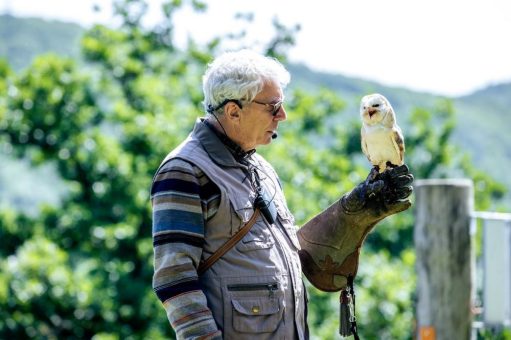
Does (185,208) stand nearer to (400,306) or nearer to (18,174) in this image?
(400,306)

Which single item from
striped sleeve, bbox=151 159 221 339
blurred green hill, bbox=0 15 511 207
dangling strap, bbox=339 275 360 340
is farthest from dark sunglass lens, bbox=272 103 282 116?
blurred green hill, bbox=0 15 511 207

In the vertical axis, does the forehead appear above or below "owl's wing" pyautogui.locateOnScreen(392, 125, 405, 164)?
above

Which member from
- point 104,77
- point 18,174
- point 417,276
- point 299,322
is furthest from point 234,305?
point 18,174

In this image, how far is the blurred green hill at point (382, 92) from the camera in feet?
101

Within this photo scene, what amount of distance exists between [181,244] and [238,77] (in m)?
0.51

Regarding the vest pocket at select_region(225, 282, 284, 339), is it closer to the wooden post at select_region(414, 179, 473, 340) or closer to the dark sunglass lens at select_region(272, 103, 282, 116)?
the dark sunglass lens at select_region(272, 103, 282, 116)

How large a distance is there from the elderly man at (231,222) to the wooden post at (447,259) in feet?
7.50

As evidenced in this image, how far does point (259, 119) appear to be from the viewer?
2641 millimetres

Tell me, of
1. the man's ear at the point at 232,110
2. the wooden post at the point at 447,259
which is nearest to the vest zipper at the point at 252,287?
the man's ear at the point at 232,110

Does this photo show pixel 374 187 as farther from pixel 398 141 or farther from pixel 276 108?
pixel 276 108

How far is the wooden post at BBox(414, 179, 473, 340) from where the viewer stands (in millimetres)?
5039

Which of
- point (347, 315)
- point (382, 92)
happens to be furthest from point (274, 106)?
point (382, 92)

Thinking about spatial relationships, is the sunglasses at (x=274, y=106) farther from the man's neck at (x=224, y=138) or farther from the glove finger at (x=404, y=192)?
the glove finger at (x=404, y=192)

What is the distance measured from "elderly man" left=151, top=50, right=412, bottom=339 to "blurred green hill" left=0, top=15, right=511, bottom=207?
22.7 m
